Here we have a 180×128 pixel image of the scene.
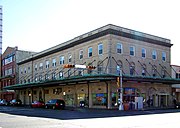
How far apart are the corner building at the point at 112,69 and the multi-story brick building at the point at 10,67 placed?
2245 centimetres

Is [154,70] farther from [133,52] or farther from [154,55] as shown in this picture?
[133,52]

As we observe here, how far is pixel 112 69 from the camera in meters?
39.6

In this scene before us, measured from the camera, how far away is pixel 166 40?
49.9 metres

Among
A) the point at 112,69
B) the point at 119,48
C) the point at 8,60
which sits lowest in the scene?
the point at 112,69

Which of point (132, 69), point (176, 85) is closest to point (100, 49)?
point (132, 69)

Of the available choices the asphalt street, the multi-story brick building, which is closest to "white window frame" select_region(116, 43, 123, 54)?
the asphalt street

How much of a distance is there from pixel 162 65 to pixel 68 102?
18.5 m

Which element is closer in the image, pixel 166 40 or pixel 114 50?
pixel 114 50

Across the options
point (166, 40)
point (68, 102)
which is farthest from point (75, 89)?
point (166, 40)

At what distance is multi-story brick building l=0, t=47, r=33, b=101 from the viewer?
73.9 meters

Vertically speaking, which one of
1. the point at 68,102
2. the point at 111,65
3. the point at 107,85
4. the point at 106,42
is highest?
the point at 106,42

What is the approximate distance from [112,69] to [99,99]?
5.08 meters

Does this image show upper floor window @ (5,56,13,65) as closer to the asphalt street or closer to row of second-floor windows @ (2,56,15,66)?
row of second-floor windows @ (2,56,15,66)

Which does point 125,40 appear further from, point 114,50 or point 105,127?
point 105,127
